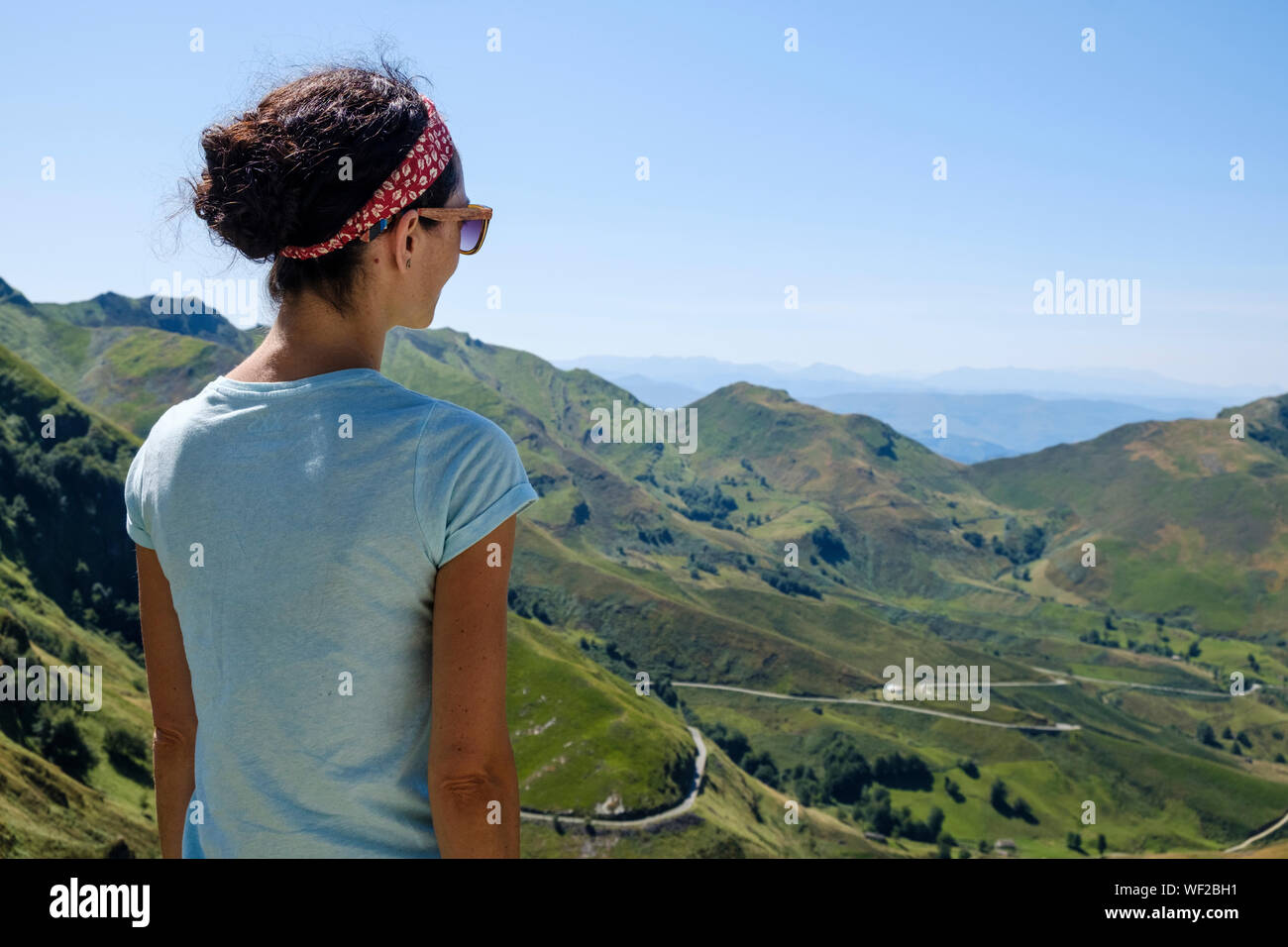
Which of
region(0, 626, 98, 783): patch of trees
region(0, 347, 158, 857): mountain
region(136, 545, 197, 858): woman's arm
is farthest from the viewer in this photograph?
region(0, 626, 98, 783): patch of trees

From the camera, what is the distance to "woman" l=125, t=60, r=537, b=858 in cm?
346

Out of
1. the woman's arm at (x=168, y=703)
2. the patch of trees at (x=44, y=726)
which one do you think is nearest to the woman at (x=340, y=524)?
the woman's arm at (x=168, y=703)

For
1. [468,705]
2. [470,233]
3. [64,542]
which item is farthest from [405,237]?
[64,542]

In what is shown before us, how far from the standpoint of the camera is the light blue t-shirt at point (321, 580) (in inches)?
135

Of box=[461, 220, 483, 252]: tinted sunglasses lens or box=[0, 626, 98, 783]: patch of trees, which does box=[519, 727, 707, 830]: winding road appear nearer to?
box=[0, 626, 98, 783]: patch of trees

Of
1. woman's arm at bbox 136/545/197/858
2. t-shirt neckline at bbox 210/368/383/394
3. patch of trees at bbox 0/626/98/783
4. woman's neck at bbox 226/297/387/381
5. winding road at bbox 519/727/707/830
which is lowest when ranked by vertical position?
winding road at bbox 519/727/707/830

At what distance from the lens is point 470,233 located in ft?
13.3

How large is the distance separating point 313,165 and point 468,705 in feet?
6.61

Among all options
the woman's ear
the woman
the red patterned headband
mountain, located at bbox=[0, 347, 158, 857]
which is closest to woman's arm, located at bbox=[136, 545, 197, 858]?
the woman

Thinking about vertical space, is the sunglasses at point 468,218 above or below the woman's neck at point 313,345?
above

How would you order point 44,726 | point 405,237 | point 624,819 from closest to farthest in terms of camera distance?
point 405,237
point 44,726
point 624,819

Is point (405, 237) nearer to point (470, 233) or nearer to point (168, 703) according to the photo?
point (470, 233)

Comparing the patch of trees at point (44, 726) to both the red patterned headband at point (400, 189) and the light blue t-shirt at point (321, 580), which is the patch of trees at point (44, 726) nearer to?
the light blue t-shirt at point (321, 580)
